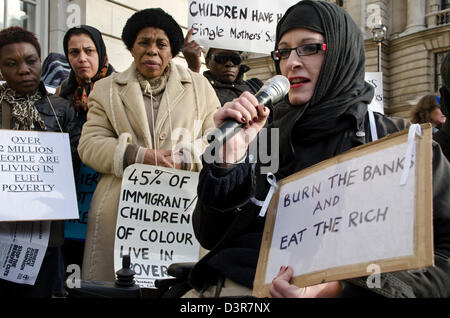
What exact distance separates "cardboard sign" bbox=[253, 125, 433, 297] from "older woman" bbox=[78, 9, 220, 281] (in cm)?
171

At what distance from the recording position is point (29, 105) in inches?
136

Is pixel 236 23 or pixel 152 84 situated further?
pixel 236 23

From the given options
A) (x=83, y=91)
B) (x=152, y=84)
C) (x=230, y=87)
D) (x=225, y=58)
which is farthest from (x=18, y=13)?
(x=152, y=84)

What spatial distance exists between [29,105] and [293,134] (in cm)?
223

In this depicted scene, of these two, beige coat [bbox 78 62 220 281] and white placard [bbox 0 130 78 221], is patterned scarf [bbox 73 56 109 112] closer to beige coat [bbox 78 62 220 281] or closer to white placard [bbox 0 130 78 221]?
beige coat [bbox 78 62 220 281]

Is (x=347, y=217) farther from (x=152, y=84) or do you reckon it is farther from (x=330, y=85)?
(x=152, y=84)

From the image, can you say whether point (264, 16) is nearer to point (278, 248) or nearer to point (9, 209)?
point (9, 209)

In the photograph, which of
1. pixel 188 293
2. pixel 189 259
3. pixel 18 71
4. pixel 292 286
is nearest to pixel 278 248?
pixel 292 286

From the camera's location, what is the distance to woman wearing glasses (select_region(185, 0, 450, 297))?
1818mm

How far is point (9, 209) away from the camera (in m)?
2.97

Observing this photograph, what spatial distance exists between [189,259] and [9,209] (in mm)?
1140

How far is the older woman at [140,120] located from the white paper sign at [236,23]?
3.08ft

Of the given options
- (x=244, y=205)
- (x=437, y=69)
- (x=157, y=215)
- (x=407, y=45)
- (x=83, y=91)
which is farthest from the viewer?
(x=407, y=45)

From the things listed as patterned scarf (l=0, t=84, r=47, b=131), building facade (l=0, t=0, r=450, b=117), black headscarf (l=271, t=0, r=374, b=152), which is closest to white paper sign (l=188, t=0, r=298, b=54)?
patterned scarf (l=0, t=84, r=47, b=131)
